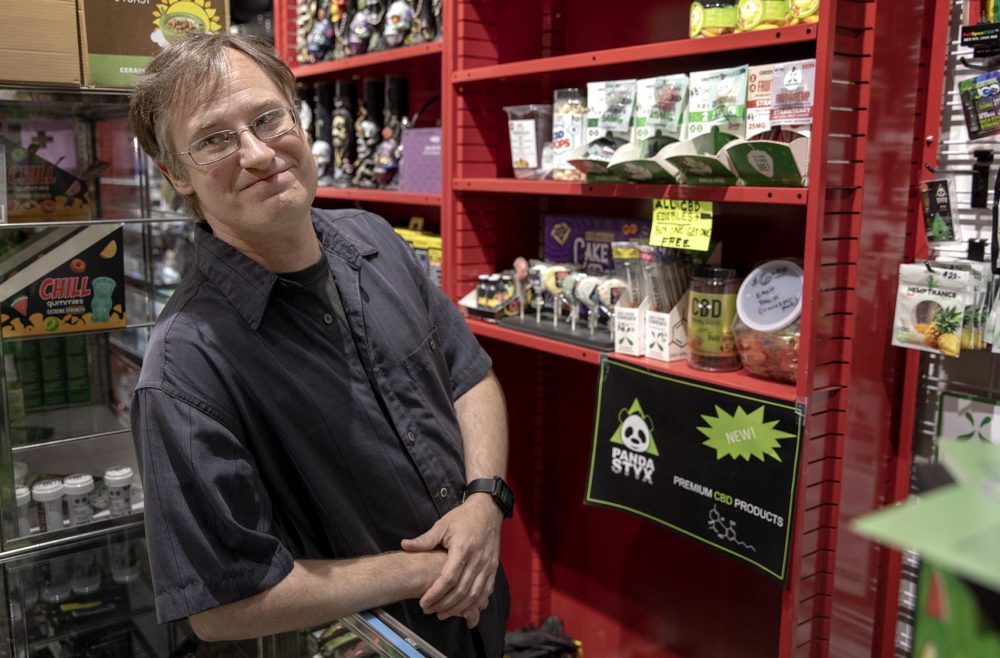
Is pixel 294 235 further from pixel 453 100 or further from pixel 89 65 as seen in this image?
pixel 453 100

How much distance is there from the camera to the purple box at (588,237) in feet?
8.17

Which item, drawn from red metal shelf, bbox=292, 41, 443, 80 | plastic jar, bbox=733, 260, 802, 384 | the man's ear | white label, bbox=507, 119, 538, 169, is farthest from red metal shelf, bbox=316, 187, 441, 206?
the man's ear

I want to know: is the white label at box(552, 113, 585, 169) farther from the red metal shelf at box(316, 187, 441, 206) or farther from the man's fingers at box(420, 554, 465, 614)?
the man's fingers at box(420, 554, 465, 614)

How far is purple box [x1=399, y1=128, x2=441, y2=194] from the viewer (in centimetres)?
283

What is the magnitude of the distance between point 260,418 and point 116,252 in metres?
0.89

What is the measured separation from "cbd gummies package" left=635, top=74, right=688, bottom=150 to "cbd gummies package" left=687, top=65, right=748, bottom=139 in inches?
1.8

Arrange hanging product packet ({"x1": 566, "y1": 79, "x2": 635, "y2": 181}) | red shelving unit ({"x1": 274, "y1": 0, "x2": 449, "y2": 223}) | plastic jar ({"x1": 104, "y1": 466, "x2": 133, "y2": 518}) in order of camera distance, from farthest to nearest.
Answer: red shelving unit ({"x1": 274, "y1": 0, "x2": 449, "y2": 223}), hanging product packet ({"x1": 566, "y1": 79, "x2": 635, "y2": 181}), plastic jar ({"x1": 104, "y1": 466, "x2": 133, "y2": 518})

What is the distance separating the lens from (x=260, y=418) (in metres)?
1.46

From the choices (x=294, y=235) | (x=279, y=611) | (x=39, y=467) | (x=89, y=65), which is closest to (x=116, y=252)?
(x=89, y=65)

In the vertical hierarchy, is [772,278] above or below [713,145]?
below

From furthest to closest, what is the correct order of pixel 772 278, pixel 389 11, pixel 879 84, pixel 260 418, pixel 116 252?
pixel 389 11
pixel 116 252
pixel 772 278
pixel 879 84
pixel 260 418

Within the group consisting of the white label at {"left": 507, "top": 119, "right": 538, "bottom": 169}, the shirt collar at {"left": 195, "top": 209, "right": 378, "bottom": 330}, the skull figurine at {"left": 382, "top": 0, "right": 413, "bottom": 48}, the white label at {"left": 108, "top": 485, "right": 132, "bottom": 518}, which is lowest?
the white label at {"left": 108, "top": 485, "right": 132, "bottom": 518}

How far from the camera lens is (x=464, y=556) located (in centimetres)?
160

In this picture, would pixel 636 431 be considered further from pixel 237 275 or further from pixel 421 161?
pixel 421 161
